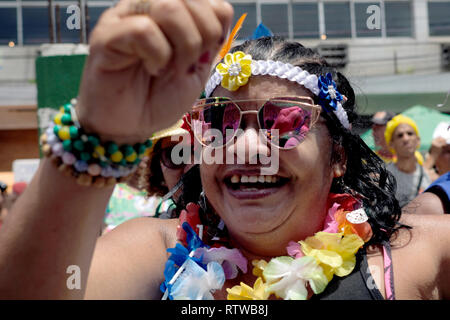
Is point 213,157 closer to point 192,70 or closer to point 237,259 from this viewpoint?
point 237,259

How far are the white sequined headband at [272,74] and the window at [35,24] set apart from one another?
1527 cm

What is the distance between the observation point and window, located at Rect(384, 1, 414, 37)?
51.7 ft

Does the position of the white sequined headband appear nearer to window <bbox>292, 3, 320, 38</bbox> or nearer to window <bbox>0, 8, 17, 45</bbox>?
window <bbox>292, 3, 320, 38</bbox>

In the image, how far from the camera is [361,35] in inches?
648

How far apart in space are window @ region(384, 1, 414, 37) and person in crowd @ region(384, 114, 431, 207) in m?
11.2

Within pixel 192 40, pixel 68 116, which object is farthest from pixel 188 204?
pixel 192 40

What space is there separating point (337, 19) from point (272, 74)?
14.5 meters

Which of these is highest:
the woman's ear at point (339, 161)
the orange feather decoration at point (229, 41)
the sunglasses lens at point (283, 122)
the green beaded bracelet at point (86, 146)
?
the orange feather decoration at point (229, 41)

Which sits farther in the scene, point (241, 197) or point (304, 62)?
point (304, 62)

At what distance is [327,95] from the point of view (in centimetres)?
178

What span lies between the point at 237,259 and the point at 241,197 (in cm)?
22

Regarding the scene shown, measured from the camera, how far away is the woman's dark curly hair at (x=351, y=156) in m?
1.81

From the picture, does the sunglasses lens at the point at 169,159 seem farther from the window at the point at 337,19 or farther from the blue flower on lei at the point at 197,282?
the window at the point at 337,19

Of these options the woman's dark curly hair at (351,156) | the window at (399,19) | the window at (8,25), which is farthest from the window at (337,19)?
the woman's dark curly hair at (351,156)
